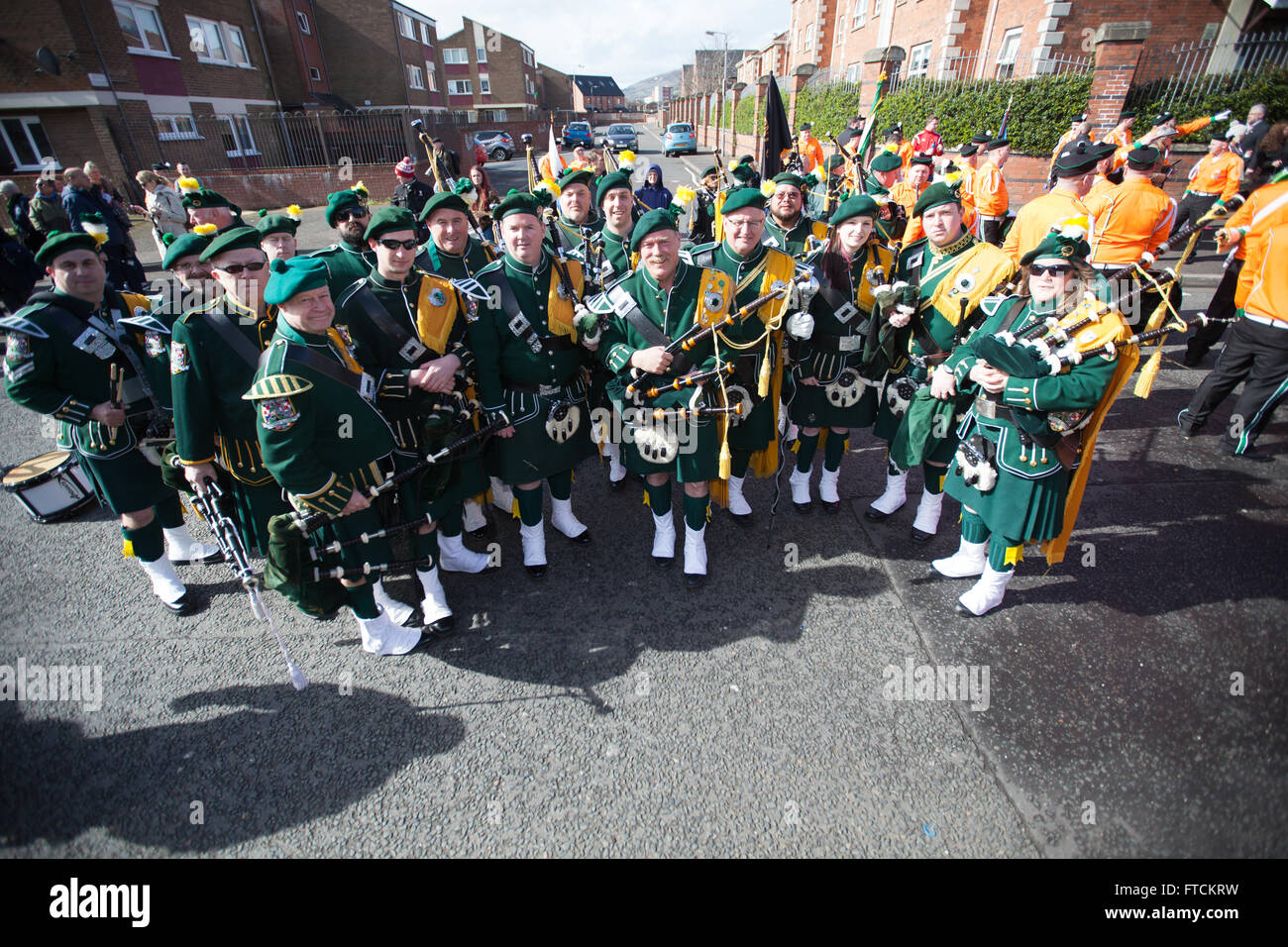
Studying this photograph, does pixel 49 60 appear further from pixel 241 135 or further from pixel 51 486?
pixel 51 486

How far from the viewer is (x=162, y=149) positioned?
777 inches

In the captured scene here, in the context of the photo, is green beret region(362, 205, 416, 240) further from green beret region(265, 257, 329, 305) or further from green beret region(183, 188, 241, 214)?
green beret region(183, 188, 241, 214)

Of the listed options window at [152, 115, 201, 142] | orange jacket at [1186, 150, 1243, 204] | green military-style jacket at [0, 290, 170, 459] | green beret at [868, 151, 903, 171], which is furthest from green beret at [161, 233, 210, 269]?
window at [152, 115, 201, 142]

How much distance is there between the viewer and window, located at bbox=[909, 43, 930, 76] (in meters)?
20.5

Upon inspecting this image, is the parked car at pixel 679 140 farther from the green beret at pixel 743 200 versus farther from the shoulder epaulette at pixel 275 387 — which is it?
the shoulder epaulette at pixel 275 387

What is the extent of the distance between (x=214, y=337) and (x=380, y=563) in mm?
1395

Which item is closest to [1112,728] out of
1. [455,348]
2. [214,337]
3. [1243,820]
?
[1243,820]

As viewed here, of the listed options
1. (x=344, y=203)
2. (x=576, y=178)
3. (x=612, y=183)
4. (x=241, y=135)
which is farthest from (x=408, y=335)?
(x=241, y=135)

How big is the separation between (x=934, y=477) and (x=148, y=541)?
531 cm

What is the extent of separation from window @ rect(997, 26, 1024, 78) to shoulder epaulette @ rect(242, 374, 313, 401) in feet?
70.1

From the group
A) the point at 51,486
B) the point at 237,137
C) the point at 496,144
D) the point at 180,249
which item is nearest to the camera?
the point at 180,249

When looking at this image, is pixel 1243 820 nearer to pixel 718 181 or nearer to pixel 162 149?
pixel 718 181

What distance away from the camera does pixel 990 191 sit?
7465 millimetres

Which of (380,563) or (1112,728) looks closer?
(1112,728)
